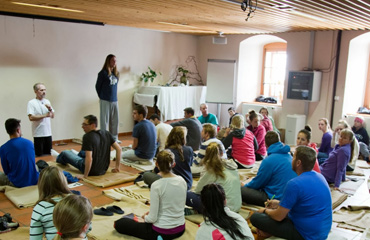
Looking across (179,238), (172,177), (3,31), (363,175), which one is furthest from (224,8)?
(3,31)

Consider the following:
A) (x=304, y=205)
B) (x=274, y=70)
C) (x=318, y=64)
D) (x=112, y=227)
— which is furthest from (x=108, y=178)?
(x=274, y=70)

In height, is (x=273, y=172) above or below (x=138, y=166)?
above

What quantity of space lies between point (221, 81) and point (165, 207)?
7544 mm

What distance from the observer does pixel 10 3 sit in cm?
559

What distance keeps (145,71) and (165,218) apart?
671 cm

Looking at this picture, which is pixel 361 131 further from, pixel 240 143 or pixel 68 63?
pixel 68 63

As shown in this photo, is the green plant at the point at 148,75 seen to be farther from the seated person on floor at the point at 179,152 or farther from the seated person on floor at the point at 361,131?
the seated person on floor at the point at 179,152

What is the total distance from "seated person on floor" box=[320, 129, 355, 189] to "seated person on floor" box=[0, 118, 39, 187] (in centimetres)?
407

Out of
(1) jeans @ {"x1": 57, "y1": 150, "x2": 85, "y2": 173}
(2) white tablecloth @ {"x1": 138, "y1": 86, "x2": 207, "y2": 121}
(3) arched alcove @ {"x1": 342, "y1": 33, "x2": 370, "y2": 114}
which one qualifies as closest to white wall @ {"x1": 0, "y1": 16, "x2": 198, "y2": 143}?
(2) white tablecloth @ {"x1": 138, "y1": 86, "x2": 207, "y2": 121}

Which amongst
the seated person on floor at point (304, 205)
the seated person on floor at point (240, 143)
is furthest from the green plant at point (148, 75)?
the seated person on floor at point (304, 205)

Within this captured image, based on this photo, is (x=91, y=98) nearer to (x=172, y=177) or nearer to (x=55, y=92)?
(x=55, y=92)

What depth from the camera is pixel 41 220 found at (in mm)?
2652

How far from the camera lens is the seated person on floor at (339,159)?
Result: 532cm

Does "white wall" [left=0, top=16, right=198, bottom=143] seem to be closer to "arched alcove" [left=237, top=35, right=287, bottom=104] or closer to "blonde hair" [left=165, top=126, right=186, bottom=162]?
"arched alcove" [left=237, top=35, right=287, bottom=104]
